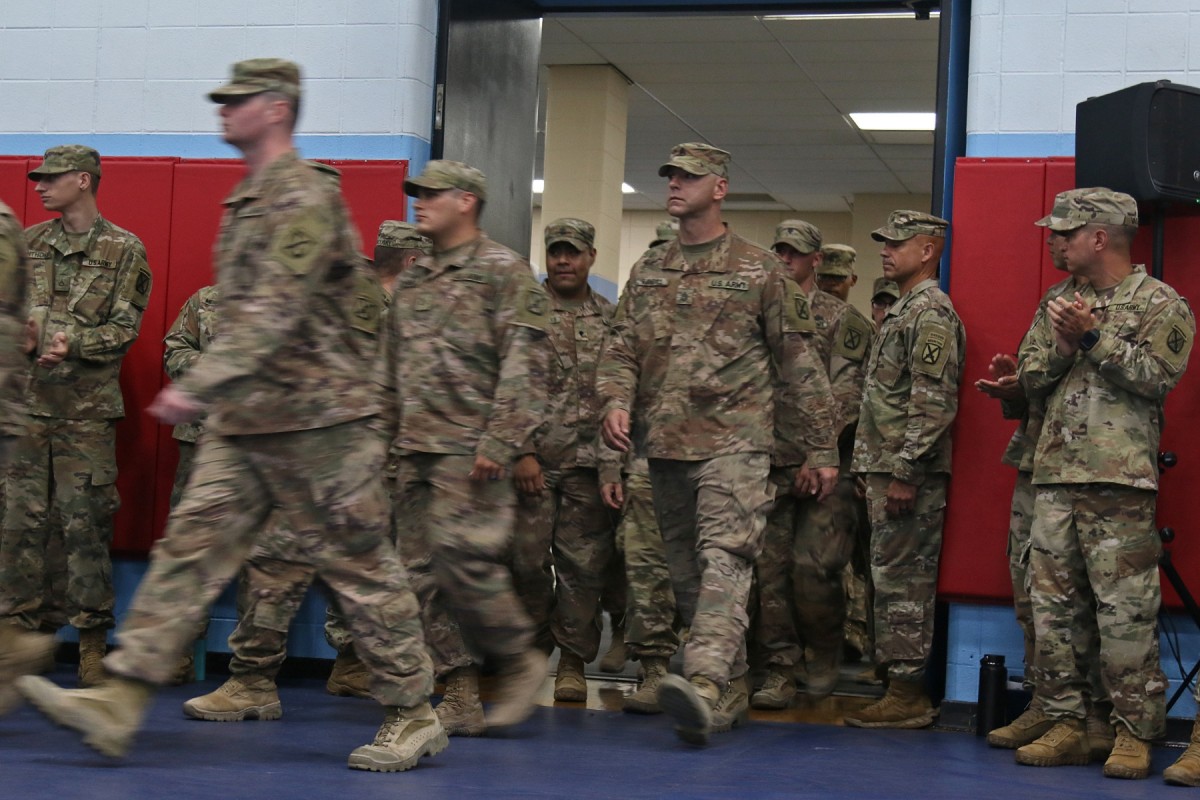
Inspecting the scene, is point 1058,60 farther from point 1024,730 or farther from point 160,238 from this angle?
point 160,238

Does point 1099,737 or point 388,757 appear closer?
point 388,757

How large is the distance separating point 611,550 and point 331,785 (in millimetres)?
2306

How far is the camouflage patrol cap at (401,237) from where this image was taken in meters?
5.64

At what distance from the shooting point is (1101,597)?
463cm

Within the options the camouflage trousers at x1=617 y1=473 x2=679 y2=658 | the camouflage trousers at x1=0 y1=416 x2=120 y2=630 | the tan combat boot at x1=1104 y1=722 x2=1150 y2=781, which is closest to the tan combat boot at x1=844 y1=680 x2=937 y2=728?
the camouflage trousers at x1=617 y1=473 x2=679 y2=658

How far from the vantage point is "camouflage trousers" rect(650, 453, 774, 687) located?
4602mm

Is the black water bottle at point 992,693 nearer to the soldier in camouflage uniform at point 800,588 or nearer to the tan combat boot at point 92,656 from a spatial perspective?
the soldier in camouflage uniform at point 800,588

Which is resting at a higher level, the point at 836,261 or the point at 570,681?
the point at 836,261

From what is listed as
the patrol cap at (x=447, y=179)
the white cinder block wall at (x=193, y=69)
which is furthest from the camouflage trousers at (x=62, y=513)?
the patrol cap at (x=447, y=179)

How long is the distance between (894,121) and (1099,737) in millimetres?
9019

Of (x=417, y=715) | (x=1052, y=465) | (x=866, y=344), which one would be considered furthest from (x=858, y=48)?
(x=417, y=715)

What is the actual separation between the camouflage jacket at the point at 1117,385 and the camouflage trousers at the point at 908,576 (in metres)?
0.63

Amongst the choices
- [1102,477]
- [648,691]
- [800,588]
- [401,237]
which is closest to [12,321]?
[401,237]

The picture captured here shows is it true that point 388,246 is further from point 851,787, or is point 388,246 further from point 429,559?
point 851,787
